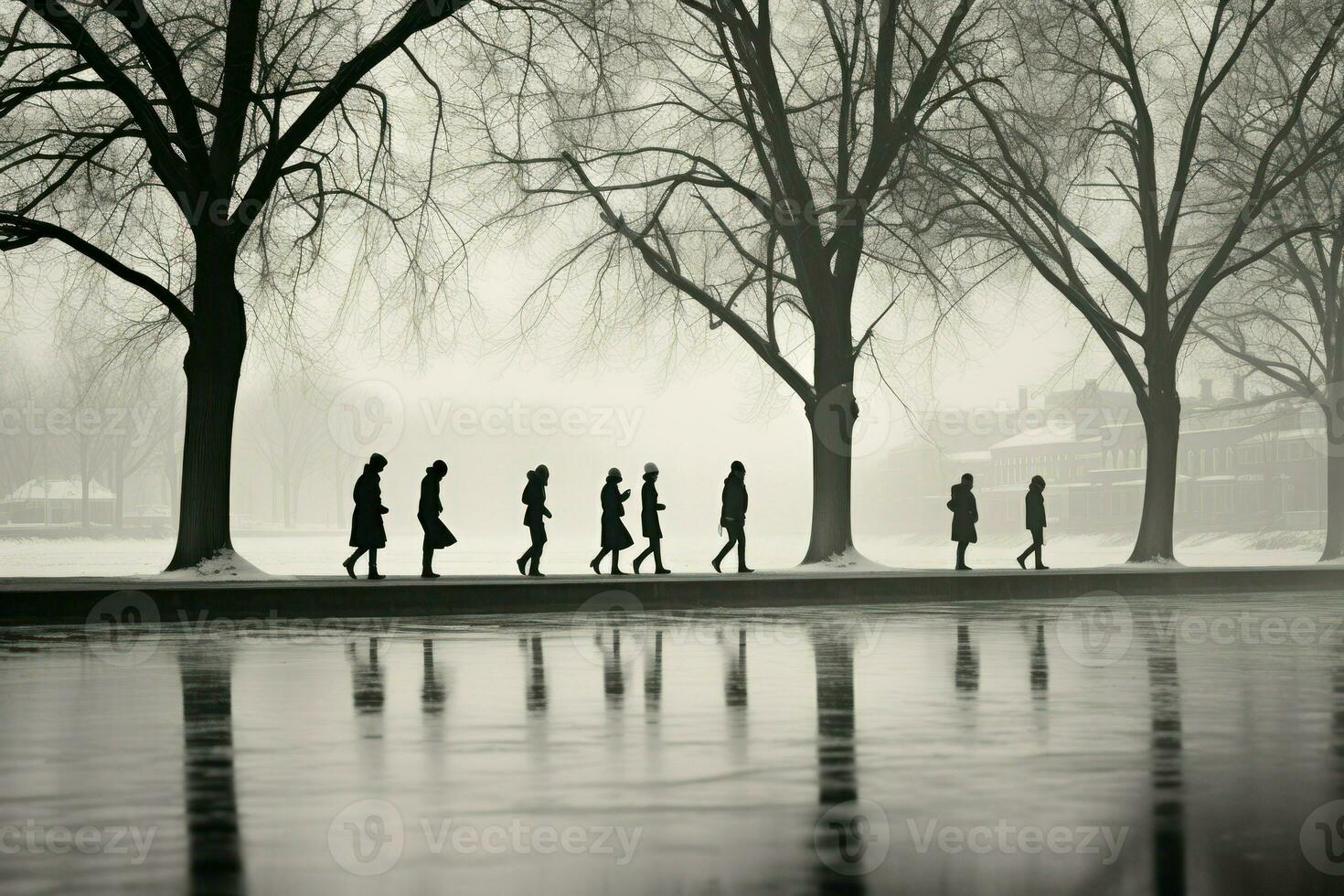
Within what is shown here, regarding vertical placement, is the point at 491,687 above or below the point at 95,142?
below

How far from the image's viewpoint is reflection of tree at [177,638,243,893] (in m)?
6.29

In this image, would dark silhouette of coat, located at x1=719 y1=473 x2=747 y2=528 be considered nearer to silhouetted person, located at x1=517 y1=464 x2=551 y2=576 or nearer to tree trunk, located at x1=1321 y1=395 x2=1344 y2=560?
silhouetted person, located at x1=517 y1=464 x2=551 y2=576

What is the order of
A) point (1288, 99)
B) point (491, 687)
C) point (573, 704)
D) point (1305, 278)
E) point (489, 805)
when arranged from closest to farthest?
point (489, 805) → point (573, 704) → point (491, 687) → point (1288, 99) → point (1305, 278)

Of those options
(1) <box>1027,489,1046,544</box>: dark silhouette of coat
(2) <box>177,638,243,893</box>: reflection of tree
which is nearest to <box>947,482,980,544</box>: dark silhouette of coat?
(1) <box>1027,489,1046,544</box>: dark silhouette of coat

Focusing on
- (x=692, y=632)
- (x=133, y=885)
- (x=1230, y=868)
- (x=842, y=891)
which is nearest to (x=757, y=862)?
(x=842, y=891)

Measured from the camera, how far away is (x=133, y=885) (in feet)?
19.7

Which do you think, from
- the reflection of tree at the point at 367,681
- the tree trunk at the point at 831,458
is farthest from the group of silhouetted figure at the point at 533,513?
the reflection of tree at the point at 367,681

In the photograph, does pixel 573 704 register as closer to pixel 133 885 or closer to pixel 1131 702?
pixel 1131 702

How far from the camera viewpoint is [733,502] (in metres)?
28.8

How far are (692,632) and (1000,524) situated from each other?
112245 mm

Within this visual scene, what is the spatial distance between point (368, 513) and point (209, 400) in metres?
3.40

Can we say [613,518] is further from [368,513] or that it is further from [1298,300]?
[1298,300]

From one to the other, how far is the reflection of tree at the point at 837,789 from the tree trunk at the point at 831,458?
57.1 ft

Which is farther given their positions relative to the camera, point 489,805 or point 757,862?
point 489,805
